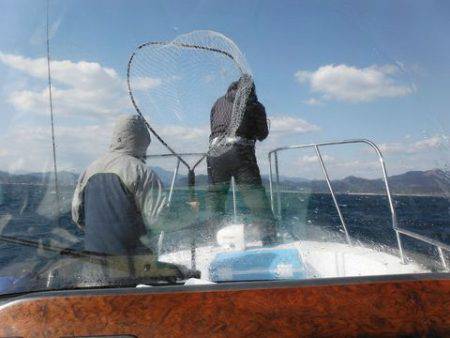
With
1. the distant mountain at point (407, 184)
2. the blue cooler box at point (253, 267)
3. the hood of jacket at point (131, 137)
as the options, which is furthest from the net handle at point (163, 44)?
the distant mountain at point (407, 184)

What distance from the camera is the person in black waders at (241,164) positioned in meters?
1.76

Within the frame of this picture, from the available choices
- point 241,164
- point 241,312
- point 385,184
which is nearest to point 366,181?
point 385,184

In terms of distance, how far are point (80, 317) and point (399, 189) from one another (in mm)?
1175

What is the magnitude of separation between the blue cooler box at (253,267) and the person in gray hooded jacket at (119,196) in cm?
26

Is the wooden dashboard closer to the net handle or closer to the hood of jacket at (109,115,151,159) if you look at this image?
the hood of jacket at (109,115,151,159)

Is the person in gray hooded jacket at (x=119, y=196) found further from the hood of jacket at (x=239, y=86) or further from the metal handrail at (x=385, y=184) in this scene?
the metal handrail at (x=385, y=184)

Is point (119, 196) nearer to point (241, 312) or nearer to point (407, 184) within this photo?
point (241, 312)

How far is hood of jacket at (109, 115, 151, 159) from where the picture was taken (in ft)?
4.99

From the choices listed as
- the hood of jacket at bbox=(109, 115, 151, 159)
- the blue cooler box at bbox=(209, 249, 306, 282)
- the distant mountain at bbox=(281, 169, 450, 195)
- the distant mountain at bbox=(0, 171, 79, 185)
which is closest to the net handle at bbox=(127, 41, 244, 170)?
the hood of jacket at bbox=(109, 115, 151, 159)

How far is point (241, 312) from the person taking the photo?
1.17m

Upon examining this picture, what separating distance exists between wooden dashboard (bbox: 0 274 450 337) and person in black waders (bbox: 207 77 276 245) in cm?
56

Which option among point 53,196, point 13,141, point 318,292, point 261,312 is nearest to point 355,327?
point 318,292

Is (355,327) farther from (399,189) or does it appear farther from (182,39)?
(182,39)

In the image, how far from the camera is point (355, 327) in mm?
1162
